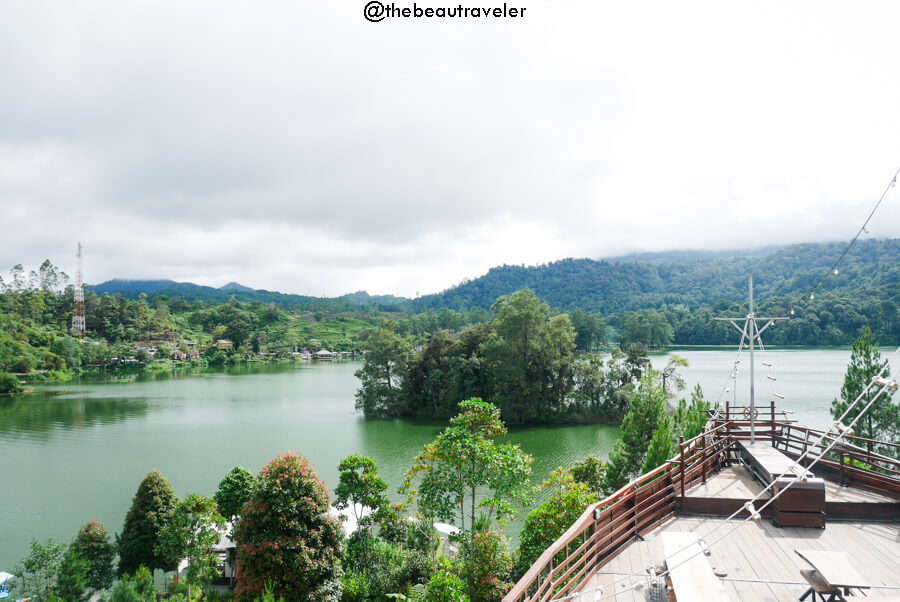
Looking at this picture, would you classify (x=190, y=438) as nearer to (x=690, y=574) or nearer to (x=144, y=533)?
(x=144, y=533)

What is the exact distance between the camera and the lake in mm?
16984

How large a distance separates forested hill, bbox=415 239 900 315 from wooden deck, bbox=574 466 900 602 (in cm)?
4159

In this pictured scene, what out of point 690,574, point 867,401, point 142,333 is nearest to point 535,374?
point 867,401

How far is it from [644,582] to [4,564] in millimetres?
15946

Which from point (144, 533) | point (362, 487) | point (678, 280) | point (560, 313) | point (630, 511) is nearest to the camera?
point (630, 511)

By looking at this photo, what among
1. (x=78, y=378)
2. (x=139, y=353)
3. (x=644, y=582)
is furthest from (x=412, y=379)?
(x=139, y=353)

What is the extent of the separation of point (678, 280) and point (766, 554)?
13446cm

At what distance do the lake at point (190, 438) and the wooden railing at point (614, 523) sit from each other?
811 centimetres

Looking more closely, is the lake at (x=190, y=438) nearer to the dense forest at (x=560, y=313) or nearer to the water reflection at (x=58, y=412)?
the water reflection at (x=58, y=412)

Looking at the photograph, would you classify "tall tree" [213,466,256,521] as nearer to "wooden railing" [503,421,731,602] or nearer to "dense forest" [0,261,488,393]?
"wooden railing" [503,421,731,602]

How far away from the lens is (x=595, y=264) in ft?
478

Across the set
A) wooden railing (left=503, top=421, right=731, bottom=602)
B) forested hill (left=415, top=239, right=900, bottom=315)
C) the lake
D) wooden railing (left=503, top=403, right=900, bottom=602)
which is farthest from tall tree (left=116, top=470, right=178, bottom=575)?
forested hill (left=415, top=239, right=900, bottom=315)

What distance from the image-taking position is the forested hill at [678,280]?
48.4 metres

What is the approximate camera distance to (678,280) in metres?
127
